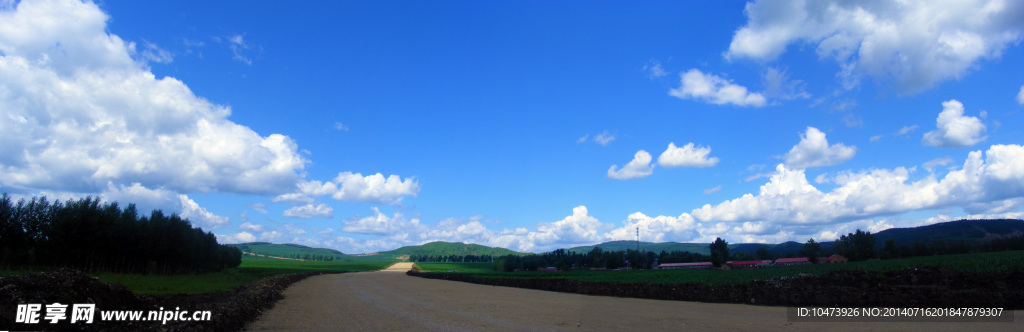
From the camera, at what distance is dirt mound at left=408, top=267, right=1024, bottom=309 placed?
56.3ft

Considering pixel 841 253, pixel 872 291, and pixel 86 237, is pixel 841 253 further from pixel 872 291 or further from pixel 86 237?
pixel 86 237

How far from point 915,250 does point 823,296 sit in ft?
409

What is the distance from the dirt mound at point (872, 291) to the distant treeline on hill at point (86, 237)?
215 feet

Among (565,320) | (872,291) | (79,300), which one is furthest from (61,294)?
(872,291)

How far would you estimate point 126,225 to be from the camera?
204 ft

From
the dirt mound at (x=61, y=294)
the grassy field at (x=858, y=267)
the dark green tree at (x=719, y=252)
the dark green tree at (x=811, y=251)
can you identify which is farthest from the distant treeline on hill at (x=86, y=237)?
the dark green tree at (x=811, y=251)

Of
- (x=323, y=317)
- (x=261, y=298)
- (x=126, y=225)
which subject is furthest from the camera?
(x=126, y=225)

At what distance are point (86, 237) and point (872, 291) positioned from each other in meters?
78.0

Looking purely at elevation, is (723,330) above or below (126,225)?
below

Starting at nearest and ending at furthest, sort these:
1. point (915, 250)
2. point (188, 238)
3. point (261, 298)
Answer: point (261, 298) → point (188, 238) → point (915, 250)

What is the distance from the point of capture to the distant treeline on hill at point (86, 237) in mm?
52719

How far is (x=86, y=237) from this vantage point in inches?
2226

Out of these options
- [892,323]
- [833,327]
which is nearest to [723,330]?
[833,327]

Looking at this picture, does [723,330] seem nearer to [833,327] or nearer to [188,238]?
[833,327]
